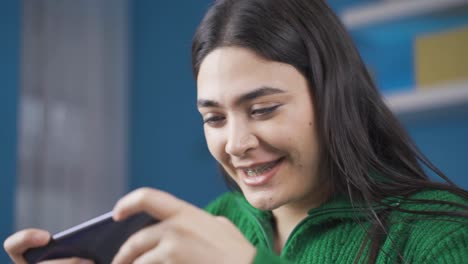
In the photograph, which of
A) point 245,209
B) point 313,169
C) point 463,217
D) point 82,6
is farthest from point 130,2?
point 463,217

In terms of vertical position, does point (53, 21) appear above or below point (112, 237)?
above

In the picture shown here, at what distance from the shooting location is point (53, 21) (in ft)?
9.01

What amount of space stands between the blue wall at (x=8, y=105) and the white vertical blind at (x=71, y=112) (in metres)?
0.04

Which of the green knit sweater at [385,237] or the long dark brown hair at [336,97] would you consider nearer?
the green knit sweater at [385,237]

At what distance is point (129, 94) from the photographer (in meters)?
3.10

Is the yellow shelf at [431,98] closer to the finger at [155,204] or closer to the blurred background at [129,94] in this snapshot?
the blurred background at [129,94]

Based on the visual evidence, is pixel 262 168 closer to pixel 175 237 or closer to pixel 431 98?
pixel 175 237

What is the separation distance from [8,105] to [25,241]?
1.70m

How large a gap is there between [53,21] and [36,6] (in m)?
0.10

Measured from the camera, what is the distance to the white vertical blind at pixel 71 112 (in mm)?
2609

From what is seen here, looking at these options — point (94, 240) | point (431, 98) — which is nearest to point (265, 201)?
point (94, 240)

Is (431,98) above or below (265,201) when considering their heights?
above

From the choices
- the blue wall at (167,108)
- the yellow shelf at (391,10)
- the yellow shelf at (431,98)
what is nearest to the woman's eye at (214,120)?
the yellow shelf at (431,98)

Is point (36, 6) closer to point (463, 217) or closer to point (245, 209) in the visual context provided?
point (245, 209)
